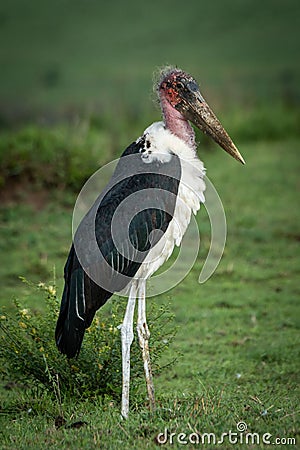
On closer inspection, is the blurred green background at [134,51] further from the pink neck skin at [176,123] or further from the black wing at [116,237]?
the black wing at [116,237]

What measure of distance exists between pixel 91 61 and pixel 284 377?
44.0 feet

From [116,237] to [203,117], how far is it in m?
0.95

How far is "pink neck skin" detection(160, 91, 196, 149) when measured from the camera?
5160mm

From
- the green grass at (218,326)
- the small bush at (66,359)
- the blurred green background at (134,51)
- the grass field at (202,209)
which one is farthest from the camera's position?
the blurred green background at (134,51)

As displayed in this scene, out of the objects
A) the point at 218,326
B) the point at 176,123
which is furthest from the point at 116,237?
the point at 218,326

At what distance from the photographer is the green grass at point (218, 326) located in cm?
460

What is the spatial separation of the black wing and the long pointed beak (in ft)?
1.18

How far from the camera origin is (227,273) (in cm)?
831

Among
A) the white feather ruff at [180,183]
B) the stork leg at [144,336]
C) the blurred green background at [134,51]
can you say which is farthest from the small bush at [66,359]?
the blurred green background at [134,51]

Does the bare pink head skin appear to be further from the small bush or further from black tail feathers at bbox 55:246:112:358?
the small bush

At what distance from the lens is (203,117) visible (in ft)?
17.2

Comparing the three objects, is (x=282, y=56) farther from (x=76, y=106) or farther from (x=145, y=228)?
(x=145, y=228)

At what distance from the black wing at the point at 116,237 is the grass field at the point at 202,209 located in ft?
1.76

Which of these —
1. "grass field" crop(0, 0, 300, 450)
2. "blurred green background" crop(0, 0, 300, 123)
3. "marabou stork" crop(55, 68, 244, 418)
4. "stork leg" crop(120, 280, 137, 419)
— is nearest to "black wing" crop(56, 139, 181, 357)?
"marabou stork" crop(55, 68, 244, 418)
